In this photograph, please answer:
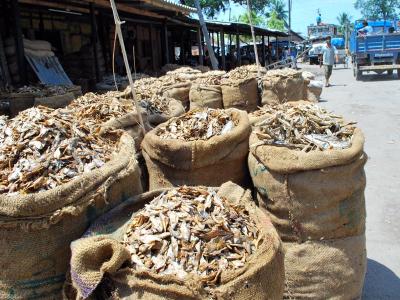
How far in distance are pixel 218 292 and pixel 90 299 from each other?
572 millimetres

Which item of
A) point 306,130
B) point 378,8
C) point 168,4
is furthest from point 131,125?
point 378,8

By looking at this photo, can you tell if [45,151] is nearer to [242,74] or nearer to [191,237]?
[191,237]

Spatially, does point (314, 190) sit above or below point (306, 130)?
below

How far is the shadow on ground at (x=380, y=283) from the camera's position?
335cm

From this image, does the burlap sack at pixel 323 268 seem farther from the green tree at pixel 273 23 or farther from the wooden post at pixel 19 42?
the green tree at pixel 273 23

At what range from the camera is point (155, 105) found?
4.75 metres

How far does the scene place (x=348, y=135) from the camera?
3.22 m

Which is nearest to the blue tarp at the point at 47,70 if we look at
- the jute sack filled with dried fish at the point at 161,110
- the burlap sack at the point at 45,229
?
the jute sack filled with dried fish at the point at 161,110

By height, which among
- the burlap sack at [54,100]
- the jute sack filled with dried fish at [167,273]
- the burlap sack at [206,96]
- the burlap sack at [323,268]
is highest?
the burlap sack at [54,100]

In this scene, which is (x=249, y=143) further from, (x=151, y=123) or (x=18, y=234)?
(x=18, y=234)

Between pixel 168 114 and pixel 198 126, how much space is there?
4.01ft

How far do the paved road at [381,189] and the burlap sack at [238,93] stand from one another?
1.92 metres

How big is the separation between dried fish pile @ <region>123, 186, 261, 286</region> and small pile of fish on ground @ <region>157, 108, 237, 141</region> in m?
1.08

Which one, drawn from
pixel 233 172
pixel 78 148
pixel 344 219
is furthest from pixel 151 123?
pixel 344 219
